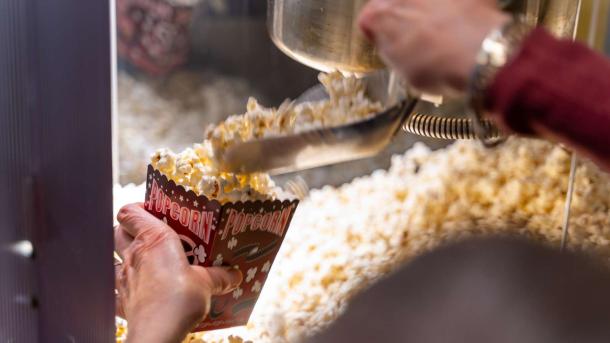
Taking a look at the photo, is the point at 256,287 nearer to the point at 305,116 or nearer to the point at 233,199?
the point at 233,199

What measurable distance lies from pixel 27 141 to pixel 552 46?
17.2 inches

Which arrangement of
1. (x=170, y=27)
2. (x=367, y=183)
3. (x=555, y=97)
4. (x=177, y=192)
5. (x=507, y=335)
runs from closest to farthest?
(x=555, y=97) → (x=507, y=335) → (x=177, y=192) → (x=170, y=27) → (x=367, y=183)

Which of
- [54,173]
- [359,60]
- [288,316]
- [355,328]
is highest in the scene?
[359,60]

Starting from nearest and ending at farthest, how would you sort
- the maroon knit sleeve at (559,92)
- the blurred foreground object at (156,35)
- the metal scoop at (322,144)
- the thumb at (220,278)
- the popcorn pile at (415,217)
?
the maroon knit sleeve at (559,92) < the metal scoop at (322,144) < the thumb at (220,278) < the blurred foreground object at (156,35) < the popcorn pile at (415,217)

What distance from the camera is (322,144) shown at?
0.57 meters

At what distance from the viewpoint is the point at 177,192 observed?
71 centimetres

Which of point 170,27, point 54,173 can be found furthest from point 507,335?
point 170,27

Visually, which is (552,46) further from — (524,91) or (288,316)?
(288,316)

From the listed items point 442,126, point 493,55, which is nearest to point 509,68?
point 493,55

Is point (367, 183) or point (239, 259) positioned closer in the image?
point (239, 259)

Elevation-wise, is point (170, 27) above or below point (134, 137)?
above

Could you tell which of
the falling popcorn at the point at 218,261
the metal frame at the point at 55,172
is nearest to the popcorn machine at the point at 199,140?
the metal frame at the point at 55,172

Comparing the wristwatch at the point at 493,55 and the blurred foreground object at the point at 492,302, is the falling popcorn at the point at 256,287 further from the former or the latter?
the wristwatch at the point at 493,55

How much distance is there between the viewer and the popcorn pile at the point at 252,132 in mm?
601
